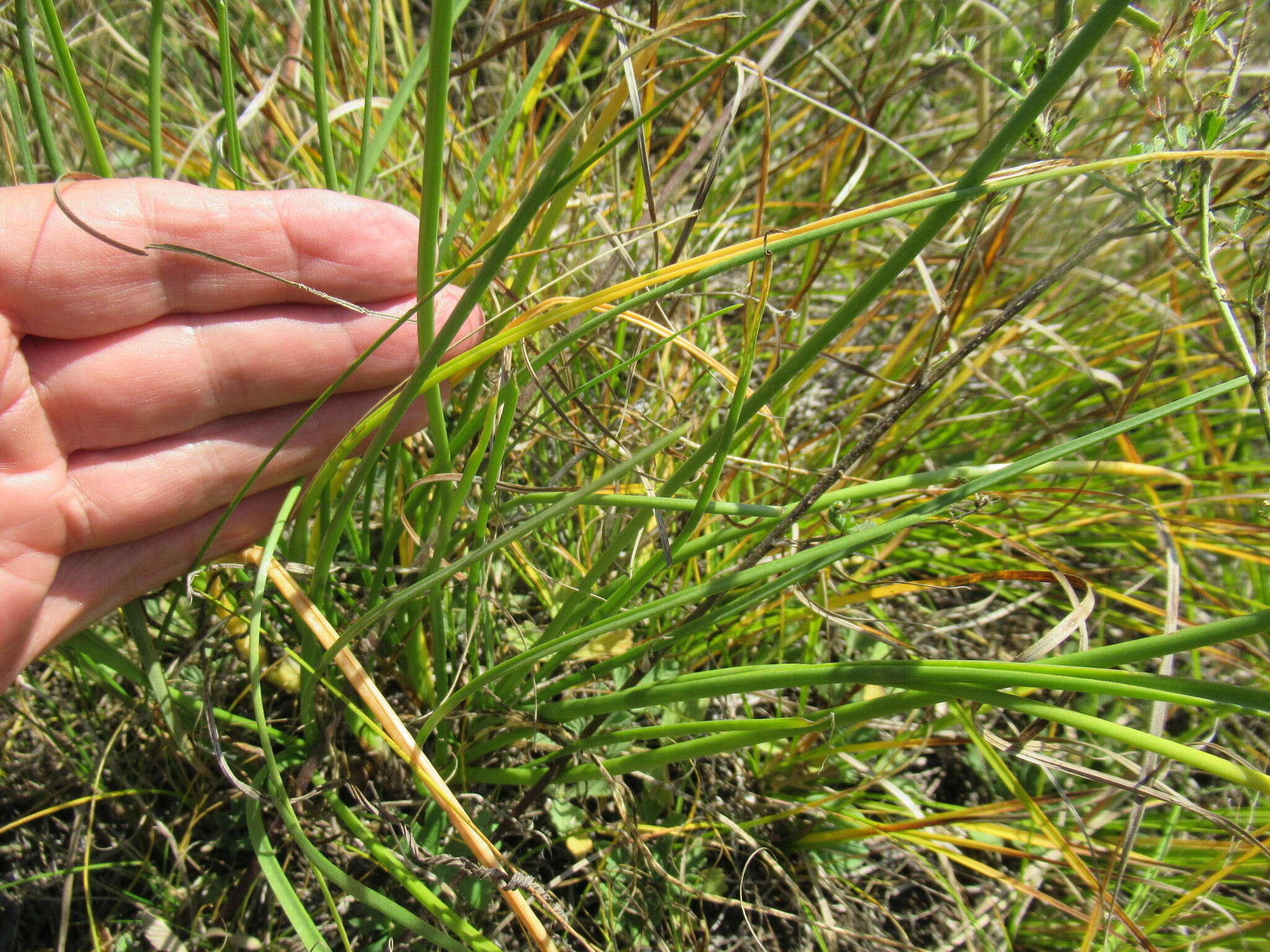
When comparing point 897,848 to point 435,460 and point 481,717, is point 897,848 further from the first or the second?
point 435,460

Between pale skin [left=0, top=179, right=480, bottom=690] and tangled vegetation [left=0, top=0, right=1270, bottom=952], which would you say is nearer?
tangled vegetation [left=0, top=0, right=1270, bottom=952]

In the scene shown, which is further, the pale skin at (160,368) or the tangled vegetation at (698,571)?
the pale skin at (160,368)

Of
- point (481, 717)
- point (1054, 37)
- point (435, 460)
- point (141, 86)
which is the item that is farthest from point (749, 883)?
point (141, 86)

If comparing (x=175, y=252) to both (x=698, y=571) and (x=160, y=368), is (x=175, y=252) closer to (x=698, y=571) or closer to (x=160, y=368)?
(x=160, y=368)

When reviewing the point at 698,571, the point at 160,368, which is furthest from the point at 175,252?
the point at 698,571

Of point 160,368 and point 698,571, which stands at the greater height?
point 160,368
